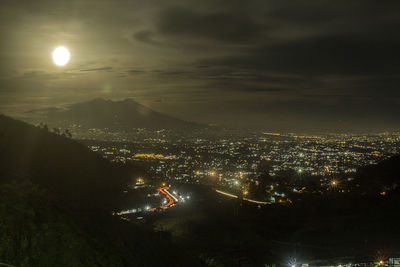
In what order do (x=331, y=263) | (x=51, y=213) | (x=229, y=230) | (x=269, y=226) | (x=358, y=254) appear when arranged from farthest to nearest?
1. (x=269, y=226)
2. (x=229, y=230)
3. (x=358, y=254)
4. (x=331, y=263)
5. (x=51, y=213)

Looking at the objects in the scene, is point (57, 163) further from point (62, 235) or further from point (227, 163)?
point (227, 163)

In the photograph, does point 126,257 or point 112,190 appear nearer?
point 126,257

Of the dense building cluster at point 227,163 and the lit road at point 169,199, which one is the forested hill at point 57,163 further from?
the dense building cluster at point 227,163

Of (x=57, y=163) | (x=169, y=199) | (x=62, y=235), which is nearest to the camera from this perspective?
(x=62, y=235)

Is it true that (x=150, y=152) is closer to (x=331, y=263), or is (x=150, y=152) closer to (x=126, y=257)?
(x=331, y=263)

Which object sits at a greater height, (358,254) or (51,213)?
(51,213)

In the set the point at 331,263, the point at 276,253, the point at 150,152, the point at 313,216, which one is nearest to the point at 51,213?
the point at 331,263

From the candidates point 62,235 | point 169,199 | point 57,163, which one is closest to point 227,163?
point 169,199

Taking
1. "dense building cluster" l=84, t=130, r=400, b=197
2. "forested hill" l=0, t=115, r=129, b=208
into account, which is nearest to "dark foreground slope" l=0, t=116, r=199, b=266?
"forested hill" l=0, t=115, r=129, b=208

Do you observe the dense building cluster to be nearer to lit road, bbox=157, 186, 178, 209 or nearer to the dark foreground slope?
lit road, bbox=157, 186, 178, 209
